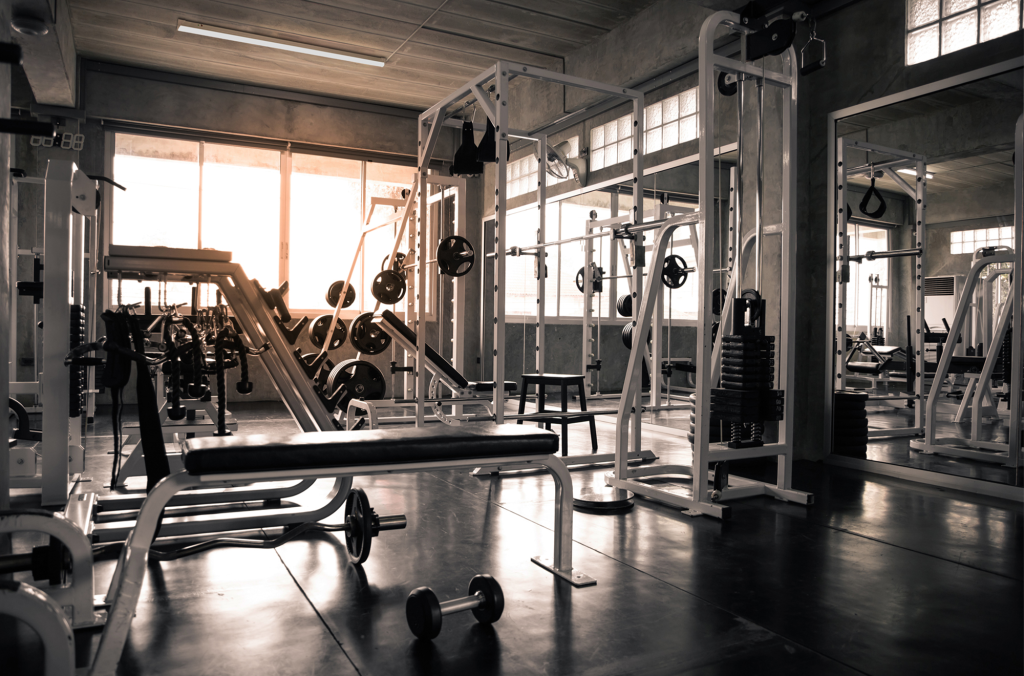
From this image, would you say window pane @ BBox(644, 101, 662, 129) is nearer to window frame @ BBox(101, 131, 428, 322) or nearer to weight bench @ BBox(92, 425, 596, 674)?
window frame @ BBox(101, 131, 428, 322)

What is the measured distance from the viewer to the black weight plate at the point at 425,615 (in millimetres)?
1740

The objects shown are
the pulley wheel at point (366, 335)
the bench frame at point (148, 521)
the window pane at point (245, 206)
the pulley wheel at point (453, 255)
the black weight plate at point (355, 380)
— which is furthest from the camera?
the window pane at point (245, 206)

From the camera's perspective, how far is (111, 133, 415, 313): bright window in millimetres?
7566

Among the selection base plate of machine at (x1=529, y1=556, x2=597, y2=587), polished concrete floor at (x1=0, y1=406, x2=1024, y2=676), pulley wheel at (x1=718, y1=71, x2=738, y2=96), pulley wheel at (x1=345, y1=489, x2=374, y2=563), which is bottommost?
polished concrete floor at (x1=0, y1=406, x2=1024, y2=676)

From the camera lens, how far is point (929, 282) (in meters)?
4.12

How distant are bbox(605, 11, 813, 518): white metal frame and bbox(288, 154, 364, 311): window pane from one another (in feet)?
18.1

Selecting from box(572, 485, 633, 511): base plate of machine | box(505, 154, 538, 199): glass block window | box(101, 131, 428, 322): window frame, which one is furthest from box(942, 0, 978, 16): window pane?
box(101, 131, 428, 322): window frame

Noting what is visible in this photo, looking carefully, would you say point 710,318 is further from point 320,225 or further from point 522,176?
point 320,225

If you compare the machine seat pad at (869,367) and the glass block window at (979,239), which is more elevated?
the glass block window at (979,239)

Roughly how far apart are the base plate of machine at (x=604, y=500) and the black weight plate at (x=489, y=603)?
1394mm

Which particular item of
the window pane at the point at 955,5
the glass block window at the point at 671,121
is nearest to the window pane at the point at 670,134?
the glass block window at the point at 671,121

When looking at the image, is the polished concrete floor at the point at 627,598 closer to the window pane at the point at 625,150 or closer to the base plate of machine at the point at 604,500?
the base plate of machine at the point at 604,500

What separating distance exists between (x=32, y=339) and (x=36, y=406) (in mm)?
1093

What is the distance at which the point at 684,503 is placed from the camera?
316cm
